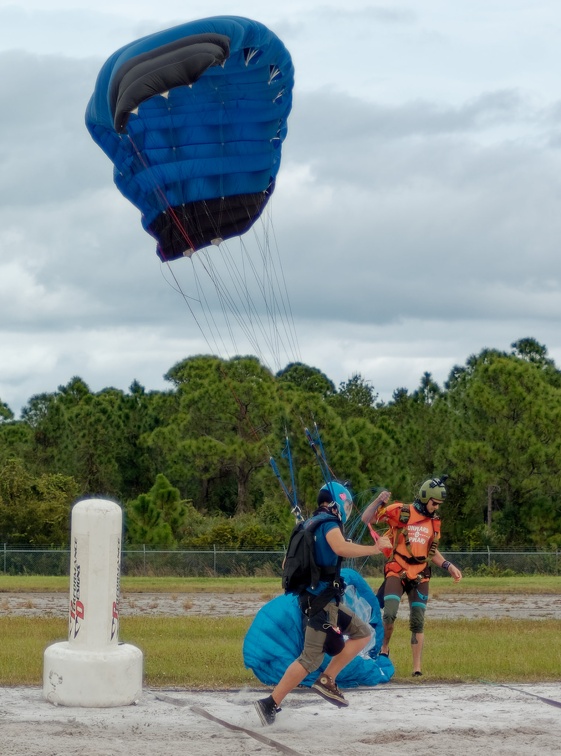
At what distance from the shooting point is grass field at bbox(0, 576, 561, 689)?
10.8 metres

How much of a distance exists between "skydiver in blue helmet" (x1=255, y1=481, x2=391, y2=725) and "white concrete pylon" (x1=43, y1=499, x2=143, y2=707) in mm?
1262

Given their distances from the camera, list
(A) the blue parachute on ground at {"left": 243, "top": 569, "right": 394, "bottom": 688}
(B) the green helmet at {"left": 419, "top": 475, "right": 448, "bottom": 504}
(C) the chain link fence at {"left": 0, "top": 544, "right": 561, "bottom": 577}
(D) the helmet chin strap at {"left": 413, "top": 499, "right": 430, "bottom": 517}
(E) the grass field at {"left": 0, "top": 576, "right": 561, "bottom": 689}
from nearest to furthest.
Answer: (A) the blue parachute on ground at {"left": 243, "top": 569, "right": 394, "bottom": 688} → (E) the grass field at {"left": 0, "top": 576, "right": 561, "bottom": 689} → (B) the green helmet at {"left": 419, "top": 475, "right": 448, "bottom": 504} → (D) the helmet chin strap at {"left": 413, "top": 499, "right": 430, "bottom": 517} → (C) the chain link fence at {"left": 0, "top": 544, "right": 561, "bottom": 577}

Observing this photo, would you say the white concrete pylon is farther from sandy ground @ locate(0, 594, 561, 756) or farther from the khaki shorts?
the khaki shorts

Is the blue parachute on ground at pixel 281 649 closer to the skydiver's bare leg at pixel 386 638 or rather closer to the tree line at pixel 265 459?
the skydiver's bare leg at pixel 386 638

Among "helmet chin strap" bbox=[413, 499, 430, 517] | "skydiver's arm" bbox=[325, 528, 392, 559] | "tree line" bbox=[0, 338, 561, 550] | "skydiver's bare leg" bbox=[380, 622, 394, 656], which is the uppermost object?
"tree line" bbox=[0, 338, 561, 550]

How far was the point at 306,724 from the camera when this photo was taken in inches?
328

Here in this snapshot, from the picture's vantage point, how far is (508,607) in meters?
21.9

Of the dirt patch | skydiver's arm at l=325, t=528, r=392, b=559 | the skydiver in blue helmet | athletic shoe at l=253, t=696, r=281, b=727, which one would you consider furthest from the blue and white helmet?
the dirt patch

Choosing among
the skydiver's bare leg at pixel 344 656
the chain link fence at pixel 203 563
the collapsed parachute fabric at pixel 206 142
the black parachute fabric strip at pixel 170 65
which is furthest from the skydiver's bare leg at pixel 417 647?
the chain link fence at pixel 203 563

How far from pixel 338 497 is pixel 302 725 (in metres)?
1.77

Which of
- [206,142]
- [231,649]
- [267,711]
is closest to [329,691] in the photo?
[267,711]

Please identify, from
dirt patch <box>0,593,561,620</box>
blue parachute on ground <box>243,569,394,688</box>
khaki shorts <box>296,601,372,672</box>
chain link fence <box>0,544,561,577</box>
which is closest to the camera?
khaki shorts <box>296,601,372,672</box>

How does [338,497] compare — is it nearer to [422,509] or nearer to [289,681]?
[289,681]

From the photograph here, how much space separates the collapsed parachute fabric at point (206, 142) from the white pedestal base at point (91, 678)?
17.1 ft
